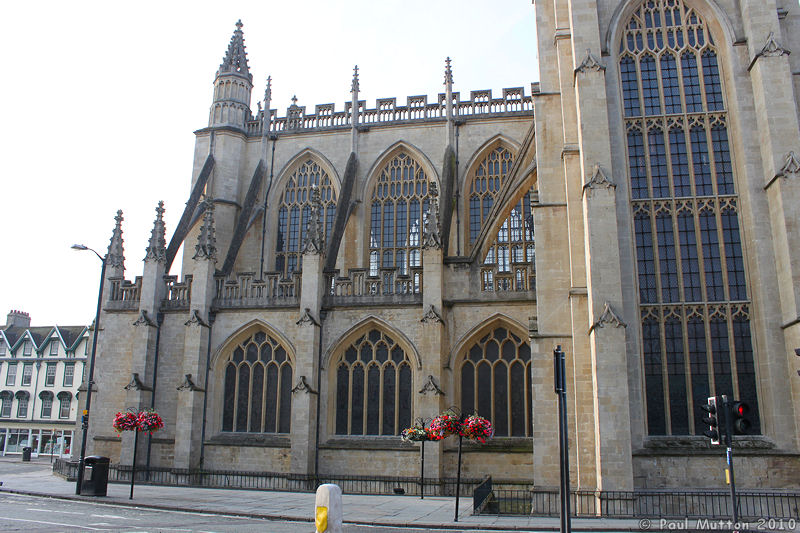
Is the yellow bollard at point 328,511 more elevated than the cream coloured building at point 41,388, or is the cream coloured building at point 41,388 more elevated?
the cream coloured building at point 41,388

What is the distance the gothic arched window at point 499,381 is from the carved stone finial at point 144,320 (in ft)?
40.8

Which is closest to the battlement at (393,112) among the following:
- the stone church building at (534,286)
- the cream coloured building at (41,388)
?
the stone church building at (534,286)

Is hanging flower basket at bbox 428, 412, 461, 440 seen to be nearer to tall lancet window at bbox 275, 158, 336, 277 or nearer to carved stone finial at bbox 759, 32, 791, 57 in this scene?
carved stone finial at bbox 759, 32, 791, 57

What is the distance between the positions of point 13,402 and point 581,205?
166 feet

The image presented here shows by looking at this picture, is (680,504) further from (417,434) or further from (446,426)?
(417,434)

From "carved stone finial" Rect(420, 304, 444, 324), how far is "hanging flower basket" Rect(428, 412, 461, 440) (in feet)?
17.8

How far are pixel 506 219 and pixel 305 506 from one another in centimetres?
1522

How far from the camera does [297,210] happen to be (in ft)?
109

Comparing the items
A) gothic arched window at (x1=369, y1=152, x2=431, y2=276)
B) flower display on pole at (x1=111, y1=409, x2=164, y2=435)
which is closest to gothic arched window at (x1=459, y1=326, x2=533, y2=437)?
gothic arched window at (x1=369, y1=152, x2=431, y2=276)

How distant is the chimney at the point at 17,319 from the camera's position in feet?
190

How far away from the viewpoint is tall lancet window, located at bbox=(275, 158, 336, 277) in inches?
1273

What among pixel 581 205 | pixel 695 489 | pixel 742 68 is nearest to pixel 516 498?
pixel 695 489

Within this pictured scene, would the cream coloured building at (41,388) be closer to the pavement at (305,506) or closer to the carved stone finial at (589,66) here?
the pavement at (305,506)

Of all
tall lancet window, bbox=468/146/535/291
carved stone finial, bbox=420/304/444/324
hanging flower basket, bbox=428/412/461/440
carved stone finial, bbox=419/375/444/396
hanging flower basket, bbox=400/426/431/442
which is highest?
tall lancet window, bbox=468/146/535/291
